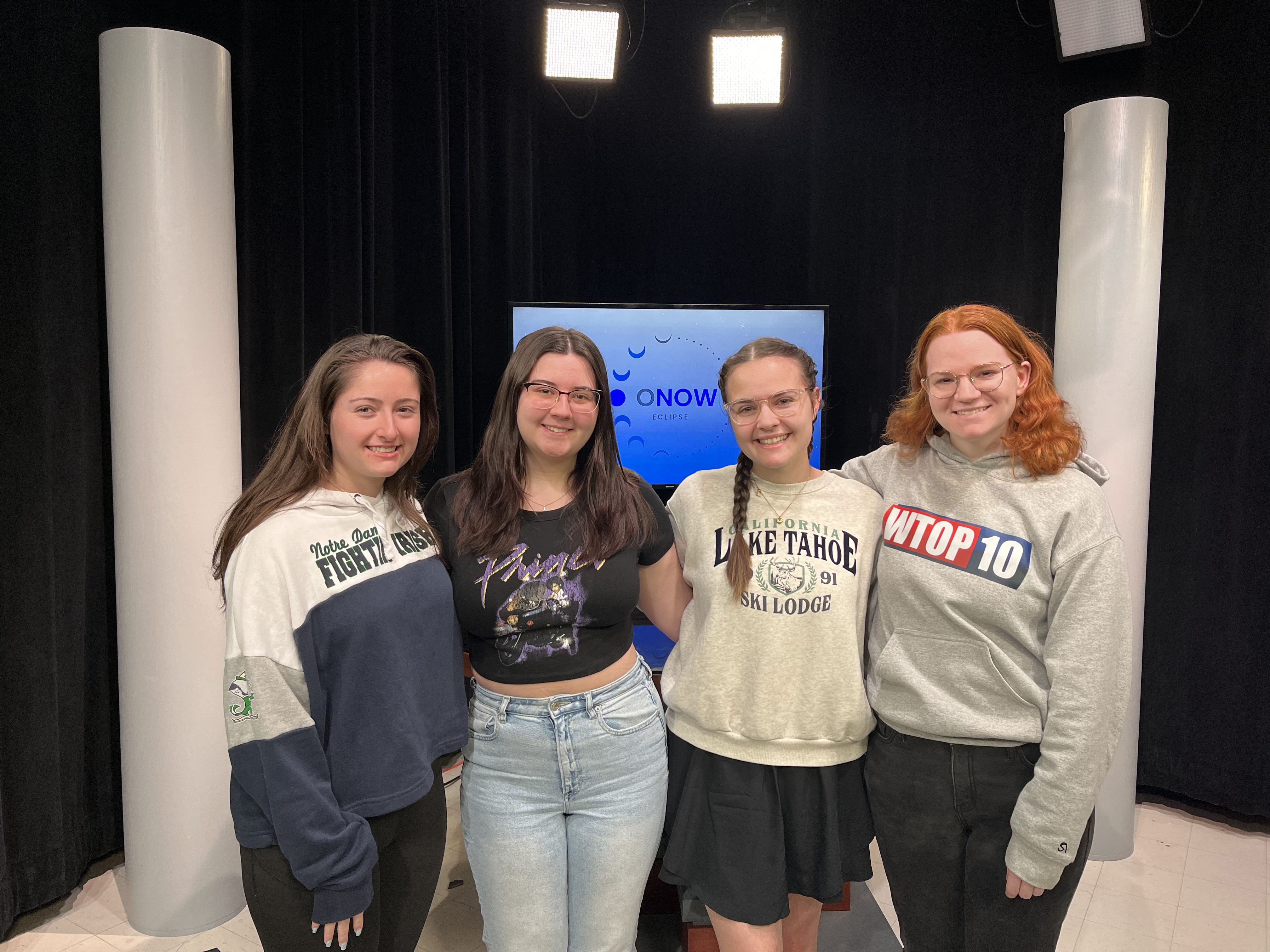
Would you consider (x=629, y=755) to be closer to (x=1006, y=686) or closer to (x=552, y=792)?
(x=552, y=792)

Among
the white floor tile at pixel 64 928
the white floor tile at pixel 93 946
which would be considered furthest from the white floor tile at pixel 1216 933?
the white floor tile at pixel 64 928

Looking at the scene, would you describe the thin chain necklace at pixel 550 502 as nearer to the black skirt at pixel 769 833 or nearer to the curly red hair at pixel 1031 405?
the black skirt at pixel 769 833

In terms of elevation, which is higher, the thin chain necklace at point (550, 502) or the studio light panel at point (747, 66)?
the studio light panel at point (747, 66)

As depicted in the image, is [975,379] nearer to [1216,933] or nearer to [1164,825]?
[1216,933]

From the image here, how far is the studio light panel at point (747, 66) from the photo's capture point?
288cm

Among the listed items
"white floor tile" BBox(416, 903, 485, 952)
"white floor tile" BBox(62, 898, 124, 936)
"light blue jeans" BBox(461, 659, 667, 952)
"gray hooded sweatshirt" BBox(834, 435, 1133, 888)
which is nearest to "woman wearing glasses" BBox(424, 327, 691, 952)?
"light blue jeans" BBox(461, 659, 667, 952)

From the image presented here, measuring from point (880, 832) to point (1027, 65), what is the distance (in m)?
3.05

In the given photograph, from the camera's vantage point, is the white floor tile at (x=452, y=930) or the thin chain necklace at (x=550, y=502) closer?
the thin chain necklace at (x=550, y=502)

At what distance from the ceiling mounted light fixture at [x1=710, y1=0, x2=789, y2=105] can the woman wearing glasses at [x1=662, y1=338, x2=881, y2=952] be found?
6.32 feet

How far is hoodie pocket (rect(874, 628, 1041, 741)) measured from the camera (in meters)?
1.28

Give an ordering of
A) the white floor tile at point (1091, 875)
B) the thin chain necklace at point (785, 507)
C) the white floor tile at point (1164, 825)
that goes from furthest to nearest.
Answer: the white floor tile at point (1164, 825), the white floor tile at point (1091, 875), the thin chain necklace at point (785, 507)

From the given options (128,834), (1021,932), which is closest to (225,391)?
(128,834)

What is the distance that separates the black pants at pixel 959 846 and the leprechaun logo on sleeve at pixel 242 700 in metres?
1.06

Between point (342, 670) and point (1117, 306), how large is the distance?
2.54m
